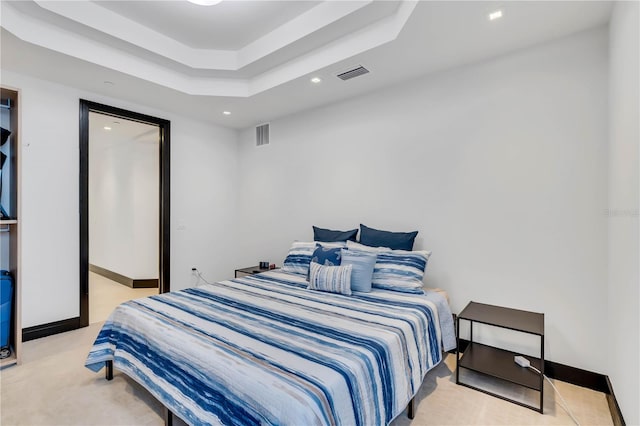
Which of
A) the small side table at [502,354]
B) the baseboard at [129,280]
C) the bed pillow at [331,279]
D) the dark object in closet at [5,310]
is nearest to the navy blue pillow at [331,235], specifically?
the bed pillow at [331,279]

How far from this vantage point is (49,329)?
315cm

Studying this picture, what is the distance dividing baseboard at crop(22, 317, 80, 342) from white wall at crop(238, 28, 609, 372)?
9.98 ft

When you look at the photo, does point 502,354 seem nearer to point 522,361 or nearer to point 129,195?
point 522,361

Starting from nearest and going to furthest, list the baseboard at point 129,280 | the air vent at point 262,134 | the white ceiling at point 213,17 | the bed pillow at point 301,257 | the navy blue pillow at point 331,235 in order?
the white ceiling at point 213,17
the bed pillow at point 301,257
the navy blue pillow at point 331,235
the air vent at point 262,134
the baseboard at point 129,280

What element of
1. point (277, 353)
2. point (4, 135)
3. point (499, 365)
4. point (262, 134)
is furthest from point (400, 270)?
point (4, 135)

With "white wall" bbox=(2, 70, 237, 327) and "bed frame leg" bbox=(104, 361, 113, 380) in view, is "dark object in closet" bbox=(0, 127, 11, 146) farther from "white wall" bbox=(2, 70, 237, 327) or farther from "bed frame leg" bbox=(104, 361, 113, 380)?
"bed frame leg" bbox=(104, 361, 113, 380)

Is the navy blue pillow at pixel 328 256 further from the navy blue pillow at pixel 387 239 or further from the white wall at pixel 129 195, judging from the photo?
the white wall at pixel 129 195

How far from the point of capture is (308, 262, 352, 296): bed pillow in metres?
2.56

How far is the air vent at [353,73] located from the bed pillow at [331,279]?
6.00ft

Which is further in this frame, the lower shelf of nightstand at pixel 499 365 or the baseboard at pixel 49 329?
the baseboard at pixel 49 329

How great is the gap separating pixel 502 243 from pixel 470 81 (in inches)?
58.0

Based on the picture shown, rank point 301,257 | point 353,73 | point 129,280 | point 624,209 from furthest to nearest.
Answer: point 129,280, point 301,257, point 353,73, point 624,209

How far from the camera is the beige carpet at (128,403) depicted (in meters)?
1.89

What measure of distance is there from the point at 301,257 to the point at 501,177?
2.01 m
